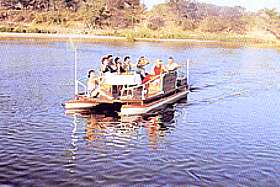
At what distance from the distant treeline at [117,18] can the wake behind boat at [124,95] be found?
5895cm

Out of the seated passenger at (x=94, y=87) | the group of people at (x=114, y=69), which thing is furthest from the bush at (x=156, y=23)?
the seated passenger at (x=94, y=87)

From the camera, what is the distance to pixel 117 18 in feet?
299

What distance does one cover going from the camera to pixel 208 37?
3145 inches

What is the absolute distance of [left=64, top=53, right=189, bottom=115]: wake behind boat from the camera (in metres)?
17.9

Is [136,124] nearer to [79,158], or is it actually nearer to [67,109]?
[67,109]

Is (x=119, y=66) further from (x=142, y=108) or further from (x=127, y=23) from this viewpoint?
(x=127, y=23)

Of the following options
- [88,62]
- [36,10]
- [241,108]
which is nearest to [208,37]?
[36,10]

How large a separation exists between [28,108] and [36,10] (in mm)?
79782

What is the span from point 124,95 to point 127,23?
73.3 m

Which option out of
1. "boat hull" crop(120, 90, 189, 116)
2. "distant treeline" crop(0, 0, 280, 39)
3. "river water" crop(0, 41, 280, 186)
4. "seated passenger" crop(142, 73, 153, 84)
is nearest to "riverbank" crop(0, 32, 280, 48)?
"distant treeline" crop(0, 0, 280, 39)

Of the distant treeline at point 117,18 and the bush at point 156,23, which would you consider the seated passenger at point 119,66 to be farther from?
the bush at point 156,23

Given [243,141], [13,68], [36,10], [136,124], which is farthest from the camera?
[36,10]

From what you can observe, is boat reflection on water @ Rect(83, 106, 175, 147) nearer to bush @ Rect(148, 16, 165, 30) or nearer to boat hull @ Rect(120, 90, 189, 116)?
boat hull @ Rect(120, 90, 189, 116)

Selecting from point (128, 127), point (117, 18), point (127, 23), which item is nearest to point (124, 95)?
point (128, 127)
